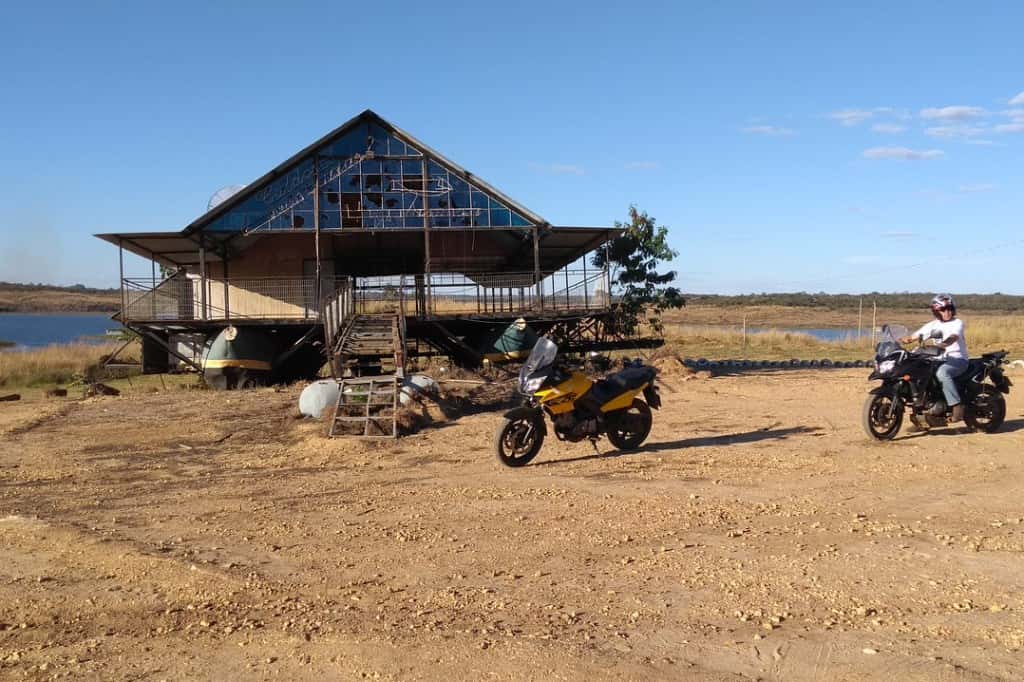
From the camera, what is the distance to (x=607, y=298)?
22109 millimetres

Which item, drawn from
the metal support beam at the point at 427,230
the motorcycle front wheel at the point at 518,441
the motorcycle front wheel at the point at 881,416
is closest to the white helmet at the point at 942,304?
the motorcycle front wheel at the point at 881,416

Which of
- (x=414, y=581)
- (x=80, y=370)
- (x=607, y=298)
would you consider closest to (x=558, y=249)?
(x=607, y=298)

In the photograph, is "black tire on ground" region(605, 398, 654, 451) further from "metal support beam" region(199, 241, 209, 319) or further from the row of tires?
"metal support beam" region(199, 241, 209, 319)

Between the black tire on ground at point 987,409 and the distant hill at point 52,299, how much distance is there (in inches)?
4540

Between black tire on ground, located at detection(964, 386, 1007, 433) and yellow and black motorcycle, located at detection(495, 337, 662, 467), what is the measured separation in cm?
364

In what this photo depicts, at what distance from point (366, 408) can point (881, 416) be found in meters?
6.02

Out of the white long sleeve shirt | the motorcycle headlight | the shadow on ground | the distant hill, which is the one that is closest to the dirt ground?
the shadow on ground

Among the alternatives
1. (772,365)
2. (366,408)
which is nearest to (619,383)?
(366,408)

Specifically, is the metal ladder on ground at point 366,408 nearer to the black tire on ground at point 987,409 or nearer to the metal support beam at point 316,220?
the black tire on ground at point 987,409

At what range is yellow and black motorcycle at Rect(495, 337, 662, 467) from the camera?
8.86 metres

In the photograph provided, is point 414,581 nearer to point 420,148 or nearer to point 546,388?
point 546,388

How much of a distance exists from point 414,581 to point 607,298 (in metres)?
17.5

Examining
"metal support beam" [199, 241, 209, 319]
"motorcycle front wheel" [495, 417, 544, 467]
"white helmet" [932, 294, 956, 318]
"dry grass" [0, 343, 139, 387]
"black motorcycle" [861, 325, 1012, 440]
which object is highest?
"metal support beam" [199, 241, 209, 319]

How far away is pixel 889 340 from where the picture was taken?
32.3ft
